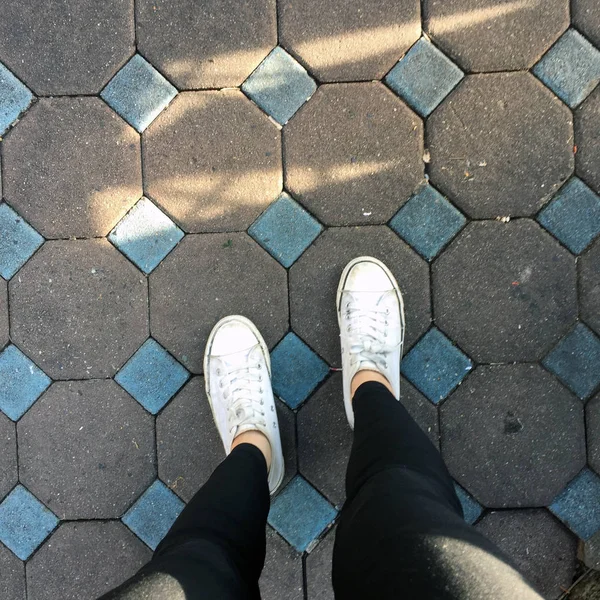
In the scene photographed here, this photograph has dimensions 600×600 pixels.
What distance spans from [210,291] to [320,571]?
116 cm

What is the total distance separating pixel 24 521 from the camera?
79.5 inches

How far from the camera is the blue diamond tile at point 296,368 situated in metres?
2.00

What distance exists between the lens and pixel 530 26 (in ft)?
6.37

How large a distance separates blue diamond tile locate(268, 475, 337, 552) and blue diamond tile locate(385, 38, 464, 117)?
154 centimetres

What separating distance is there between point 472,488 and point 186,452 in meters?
1.12

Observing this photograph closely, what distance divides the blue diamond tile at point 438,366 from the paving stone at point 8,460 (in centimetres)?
160

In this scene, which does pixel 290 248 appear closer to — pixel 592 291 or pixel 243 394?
pixel 243 394

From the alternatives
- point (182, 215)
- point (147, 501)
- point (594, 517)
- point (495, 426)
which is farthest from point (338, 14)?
point (594, 517)

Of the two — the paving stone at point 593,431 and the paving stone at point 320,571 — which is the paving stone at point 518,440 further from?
the paving stone at point 320,571

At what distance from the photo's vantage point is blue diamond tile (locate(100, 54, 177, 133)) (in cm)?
201

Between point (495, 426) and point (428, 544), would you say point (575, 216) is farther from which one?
point (428, 544)

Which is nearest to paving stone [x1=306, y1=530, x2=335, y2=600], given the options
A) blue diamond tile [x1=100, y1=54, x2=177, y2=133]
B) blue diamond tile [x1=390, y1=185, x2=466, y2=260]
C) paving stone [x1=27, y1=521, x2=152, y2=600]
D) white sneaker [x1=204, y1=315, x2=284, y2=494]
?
white sneaker [x1=204, y1=315, x2=284, y2=494]

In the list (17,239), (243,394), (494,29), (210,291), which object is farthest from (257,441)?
(494,29)

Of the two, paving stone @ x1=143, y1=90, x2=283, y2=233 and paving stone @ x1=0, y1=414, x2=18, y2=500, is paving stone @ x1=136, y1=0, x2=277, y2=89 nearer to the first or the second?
paving stone @ x1=143, y1=90, x2=283, y2=233
